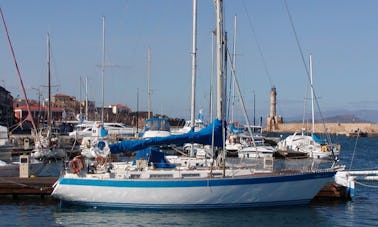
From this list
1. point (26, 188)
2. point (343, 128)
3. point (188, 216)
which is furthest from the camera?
point (343, 128)

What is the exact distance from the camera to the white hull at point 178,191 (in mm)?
21016

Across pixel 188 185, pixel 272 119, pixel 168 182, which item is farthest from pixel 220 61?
pixel 272 119

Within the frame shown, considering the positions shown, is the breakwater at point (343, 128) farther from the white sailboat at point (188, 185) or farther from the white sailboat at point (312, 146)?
the white sailboat at point (188, 185)

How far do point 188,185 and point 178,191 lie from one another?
446mm

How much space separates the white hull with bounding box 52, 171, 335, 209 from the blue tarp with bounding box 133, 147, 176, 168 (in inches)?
68.6

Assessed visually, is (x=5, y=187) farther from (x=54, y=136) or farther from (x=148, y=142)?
(x=54, y=136)

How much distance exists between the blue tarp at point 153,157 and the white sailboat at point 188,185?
21cm

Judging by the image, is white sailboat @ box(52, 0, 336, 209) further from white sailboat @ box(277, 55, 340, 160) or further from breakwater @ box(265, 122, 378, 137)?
breakwater @ box(265, 122, 378, 137)

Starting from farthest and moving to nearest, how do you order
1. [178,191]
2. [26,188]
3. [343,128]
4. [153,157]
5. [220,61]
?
1. [343,128]
2. [26,188]
3. [153,157]
4. [220,61]
5. [178,191]

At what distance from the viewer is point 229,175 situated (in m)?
21.7

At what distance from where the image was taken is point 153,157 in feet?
75.5

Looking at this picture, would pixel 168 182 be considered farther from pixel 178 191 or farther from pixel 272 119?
pixel 272 119

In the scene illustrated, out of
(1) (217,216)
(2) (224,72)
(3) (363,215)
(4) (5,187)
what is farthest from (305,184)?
(4) (5,187)

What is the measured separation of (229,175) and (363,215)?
539cm
